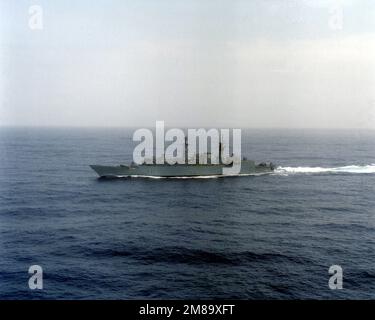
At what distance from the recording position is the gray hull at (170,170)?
243 ft

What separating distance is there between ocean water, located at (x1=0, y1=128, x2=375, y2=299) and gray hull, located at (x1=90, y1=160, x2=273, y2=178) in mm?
2736

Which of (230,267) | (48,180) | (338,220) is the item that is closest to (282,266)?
(230,267)

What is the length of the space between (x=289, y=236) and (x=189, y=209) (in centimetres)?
1545

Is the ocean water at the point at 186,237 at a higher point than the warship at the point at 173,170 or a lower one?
lower

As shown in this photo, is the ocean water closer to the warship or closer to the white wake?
the warship

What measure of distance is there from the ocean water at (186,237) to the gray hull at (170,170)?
8.98 feet

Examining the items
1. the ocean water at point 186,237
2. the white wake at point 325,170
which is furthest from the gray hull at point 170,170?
the white wake at point 325,170

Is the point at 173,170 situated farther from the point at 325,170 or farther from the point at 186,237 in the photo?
the point at 186,237

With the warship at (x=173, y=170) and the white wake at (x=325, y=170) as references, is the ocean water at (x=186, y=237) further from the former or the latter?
the white wake at (x=325, y=170)

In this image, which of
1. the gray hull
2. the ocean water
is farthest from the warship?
the ocean water

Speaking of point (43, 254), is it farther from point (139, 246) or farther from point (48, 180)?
point (48, 180)

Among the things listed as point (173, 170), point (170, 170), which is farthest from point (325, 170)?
point (170, 170)

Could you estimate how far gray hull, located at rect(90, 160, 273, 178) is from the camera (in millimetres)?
74125

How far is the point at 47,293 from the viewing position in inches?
1080
